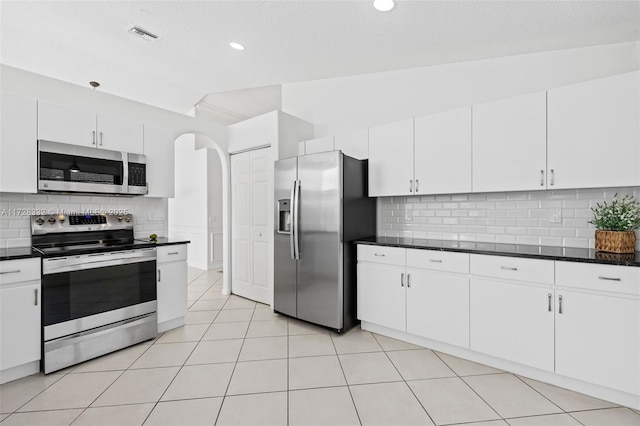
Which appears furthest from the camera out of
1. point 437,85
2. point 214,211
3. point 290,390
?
point 214,211

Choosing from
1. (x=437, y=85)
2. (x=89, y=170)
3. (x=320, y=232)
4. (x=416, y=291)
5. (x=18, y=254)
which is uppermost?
(x=437, y=85)

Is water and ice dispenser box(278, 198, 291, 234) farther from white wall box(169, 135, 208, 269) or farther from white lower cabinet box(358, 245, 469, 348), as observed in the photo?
white wall box(169, 135, 208, 269)

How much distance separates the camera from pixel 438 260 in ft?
8.69

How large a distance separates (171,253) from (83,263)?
759mm

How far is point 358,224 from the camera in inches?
130

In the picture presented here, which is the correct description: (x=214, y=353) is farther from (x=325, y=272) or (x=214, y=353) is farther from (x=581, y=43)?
(x=581, y=43)

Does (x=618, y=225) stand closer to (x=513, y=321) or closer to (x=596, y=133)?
(x=596, y=133)

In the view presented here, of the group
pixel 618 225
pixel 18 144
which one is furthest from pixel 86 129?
pixel 618 225

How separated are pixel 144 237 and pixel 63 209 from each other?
2.61 feet

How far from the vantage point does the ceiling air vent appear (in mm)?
2711

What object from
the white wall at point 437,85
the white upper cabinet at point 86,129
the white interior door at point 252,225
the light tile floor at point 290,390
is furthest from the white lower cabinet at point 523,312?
the white upper cabinet at point 86,129

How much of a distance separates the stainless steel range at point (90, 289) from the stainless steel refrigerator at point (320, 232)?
4.40 ft

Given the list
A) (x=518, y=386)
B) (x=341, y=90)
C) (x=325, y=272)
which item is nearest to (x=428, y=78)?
(x=341, y=90)

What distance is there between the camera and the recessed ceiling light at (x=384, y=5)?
2207mm
